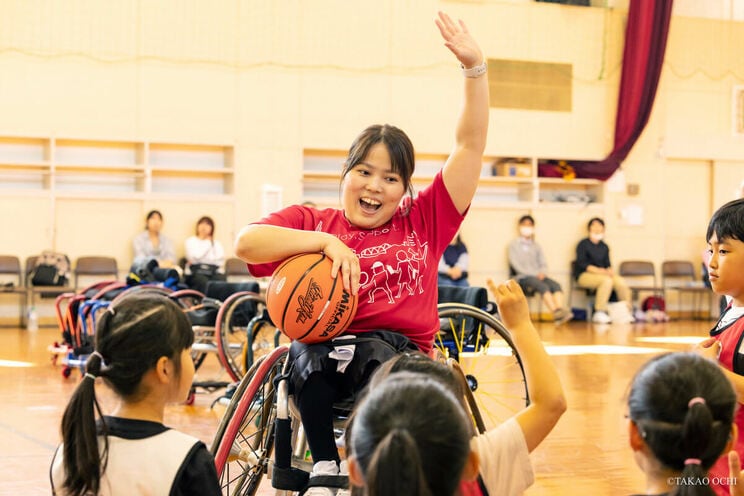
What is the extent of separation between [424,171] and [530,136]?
1.32 m

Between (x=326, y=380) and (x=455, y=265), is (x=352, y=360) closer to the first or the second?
(x=326, y=380)

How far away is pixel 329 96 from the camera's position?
418 inches

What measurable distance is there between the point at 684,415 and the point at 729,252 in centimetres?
85

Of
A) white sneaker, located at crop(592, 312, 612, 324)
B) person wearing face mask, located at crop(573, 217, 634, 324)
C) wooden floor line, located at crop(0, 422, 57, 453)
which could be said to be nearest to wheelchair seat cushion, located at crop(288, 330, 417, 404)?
wooden floor line, located at crop(0, 422, 57, 453)

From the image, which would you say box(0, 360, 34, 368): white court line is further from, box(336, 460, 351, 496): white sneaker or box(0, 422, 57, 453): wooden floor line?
box(336, 460, 351, 496): white sneaker

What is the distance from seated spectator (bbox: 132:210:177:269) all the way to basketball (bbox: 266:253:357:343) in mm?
7673

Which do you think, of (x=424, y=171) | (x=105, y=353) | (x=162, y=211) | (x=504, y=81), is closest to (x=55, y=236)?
(x=162, y=211)

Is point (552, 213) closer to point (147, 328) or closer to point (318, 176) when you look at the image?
point (318, 176)

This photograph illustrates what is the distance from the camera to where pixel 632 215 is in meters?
11.8

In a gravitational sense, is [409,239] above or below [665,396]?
above

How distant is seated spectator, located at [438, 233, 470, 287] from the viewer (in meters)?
10.4

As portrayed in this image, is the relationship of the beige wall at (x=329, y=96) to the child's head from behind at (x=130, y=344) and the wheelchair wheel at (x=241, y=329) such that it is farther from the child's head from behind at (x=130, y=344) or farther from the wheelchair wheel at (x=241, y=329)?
the child's head from behind at (x=130, y=344)

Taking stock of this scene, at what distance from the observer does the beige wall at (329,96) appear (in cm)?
985

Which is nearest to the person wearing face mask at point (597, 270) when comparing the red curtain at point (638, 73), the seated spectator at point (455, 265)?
the red curtain at point (638, 73)
